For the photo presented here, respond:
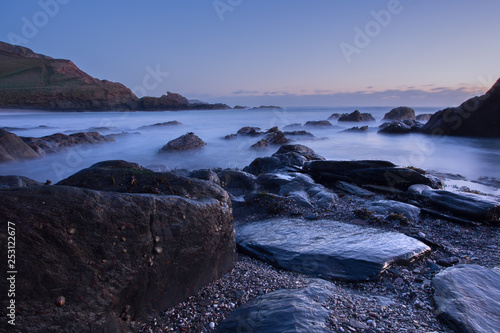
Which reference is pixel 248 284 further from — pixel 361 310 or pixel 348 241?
pixel 348 241

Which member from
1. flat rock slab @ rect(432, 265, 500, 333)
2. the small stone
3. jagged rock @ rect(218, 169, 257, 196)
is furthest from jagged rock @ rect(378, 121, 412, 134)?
the small stone

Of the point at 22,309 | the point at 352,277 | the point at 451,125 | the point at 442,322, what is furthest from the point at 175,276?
the point at 451,125

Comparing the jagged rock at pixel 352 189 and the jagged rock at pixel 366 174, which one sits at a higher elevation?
the jagged rock at pixel 366 174

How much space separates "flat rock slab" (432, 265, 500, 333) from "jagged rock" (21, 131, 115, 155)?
14470 millimetres

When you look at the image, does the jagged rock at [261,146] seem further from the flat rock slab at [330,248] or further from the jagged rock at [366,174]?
the flat rock slab at [330,248]

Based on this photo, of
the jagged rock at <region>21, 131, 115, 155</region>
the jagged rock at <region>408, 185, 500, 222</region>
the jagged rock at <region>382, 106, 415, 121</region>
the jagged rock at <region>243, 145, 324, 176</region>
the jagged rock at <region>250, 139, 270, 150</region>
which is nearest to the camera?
the jagged rock at <region>408, 185, 500, 222</region>

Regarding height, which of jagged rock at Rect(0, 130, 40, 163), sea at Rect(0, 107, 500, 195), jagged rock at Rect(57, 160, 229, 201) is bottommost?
sea at Rect(0, 107, 500, 195)

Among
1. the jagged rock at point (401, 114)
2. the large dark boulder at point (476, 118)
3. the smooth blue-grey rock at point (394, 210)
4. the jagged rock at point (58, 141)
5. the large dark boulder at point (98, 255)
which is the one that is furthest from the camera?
the jagged rock at point (401, 114)

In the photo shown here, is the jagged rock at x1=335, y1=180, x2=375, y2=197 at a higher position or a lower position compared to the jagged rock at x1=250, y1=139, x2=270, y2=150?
lower

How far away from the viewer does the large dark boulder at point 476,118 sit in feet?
55.0

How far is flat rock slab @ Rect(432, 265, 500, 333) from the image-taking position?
2.24 meters

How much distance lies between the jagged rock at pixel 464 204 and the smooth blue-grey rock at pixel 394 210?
0.50m

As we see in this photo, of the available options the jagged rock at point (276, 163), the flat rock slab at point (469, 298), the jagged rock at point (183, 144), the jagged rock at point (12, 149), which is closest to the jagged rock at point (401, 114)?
the jagged rock at point (183, 144)

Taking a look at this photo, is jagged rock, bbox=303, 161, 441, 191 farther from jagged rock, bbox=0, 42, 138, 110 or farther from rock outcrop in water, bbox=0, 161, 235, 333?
jagged rock, bbox=0, 42, 138, 110
